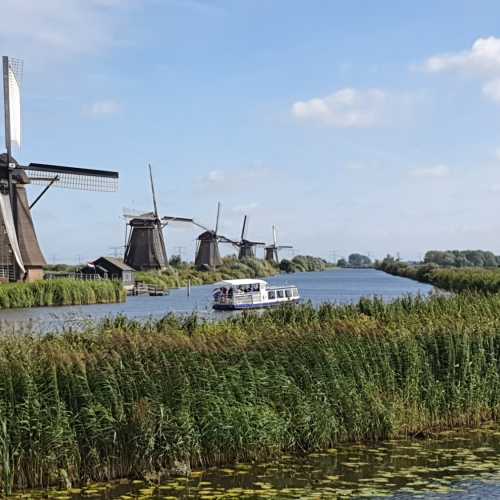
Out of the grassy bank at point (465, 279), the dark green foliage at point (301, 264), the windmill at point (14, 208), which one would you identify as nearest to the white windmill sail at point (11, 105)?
the windmill at point (14, 208)

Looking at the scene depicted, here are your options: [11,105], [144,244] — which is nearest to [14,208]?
[11,105]

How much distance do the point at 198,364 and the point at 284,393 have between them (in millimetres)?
1349

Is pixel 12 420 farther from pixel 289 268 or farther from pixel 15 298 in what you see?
pixel 289 268

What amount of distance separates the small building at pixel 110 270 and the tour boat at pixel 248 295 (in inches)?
688

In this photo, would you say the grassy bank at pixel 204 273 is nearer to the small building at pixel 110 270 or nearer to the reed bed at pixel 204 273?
the reed bed at pixel 204 273

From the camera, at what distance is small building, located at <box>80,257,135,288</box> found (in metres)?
67.4

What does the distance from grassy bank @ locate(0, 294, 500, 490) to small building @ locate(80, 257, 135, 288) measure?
178ft

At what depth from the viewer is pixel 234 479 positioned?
9812mm

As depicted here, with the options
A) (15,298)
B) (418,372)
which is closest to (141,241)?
(15,298)

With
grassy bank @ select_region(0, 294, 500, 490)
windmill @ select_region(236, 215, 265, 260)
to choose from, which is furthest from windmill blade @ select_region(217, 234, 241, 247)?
grassy bank @ select_region(0, 294, 500, 490)

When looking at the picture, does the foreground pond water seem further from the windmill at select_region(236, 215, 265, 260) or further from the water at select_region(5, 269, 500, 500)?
the windmill at select_region(236, 215, 265, 260)

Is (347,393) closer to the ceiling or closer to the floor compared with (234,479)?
closer to the ceiling

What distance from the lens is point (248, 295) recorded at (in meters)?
50.1

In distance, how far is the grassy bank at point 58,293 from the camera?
4572 centimetres
